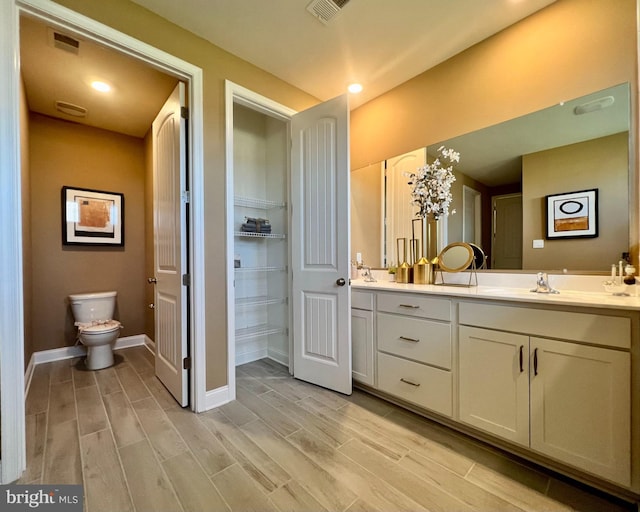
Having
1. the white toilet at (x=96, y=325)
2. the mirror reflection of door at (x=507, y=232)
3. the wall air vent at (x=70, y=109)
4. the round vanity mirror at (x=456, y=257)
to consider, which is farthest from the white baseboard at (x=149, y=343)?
the mirror reflection of door at (x=507, y=232)

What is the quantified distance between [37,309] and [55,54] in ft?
8.04

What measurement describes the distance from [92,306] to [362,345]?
9.77 ft

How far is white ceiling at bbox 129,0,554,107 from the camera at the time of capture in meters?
1.77

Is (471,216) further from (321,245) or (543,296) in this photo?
(321,245)

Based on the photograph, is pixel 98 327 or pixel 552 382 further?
pixel 98 327

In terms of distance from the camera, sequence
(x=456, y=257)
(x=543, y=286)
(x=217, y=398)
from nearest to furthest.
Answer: (x=543, y=286) < (x=217, y=398) < (x=456, y=257)

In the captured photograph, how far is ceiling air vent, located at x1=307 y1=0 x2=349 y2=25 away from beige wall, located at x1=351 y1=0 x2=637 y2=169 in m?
0.99

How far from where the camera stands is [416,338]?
1854 mm

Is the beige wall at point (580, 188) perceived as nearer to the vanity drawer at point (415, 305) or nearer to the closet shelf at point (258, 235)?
the vanity drawer at point (415, 305)

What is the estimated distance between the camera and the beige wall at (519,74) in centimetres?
157

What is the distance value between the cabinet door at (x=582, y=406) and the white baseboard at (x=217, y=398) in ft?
6.36

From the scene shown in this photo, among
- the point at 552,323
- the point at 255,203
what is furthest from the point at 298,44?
the point at 552,323

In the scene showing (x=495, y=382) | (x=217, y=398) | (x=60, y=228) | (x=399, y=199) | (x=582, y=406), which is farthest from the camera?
(x=60, y=228)

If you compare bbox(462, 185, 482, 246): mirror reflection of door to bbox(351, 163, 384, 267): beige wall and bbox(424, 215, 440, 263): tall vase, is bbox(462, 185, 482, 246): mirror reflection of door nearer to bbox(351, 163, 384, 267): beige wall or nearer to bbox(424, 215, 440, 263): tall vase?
bbox(424, 215, 440, 263): tall vase
